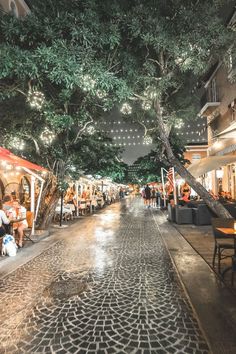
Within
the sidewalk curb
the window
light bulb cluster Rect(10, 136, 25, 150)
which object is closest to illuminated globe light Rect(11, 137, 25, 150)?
light bulb cluster Rect(10, 136, 25, 150)

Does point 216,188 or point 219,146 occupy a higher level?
point 219,146

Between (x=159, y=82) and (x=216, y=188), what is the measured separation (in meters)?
13.9

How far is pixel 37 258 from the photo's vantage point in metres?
6.84

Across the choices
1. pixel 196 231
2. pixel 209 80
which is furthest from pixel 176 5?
pixel 209 80

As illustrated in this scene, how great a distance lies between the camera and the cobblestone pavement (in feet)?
9.80

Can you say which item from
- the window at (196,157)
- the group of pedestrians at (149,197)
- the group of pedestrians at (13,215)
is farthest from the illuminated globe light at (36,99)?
the window at (196,157)

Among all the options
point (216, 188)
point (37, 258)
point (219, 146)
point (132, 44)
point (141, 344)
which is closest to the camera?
point (141, 344)

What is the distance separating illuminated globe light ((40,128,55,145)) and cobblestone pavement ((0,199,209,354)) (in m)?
6.05

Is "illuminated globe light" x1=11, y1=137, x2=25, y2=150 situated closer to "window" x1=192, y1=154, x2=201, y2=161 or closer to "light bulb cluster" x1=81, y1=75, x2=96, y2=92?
"light bulb cluster" x1=81, y1=75, x2=96, y2=92

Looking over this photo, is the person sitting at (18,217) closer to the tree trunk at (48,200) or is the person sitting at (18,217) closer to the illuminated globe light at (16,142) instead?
the tree trunk at (48,200)

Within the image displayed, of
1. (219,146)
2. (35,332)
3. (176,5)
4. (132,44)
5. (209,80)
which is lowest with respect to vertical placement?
(35,332)

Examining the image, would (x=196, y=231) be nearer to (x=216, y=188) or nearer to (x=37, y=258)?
(x=37, y=258)

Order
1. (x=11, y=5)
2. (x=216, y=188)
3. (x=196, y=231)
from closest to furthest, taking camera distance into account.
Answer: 1. (x=196, y=231)
2. (x=11, y=5)
3. (x=216, y=188)

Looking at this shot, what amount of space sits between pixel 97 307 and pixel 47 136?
29.3 feet
